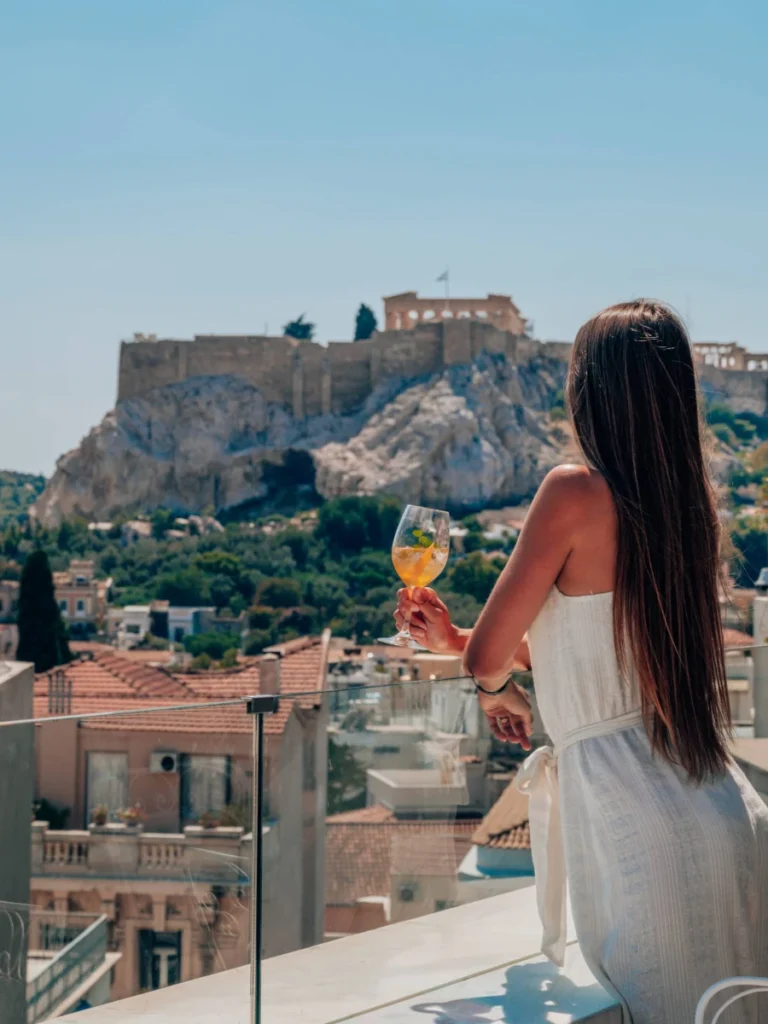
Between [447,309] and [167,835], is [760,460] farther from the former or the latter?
[167,835]

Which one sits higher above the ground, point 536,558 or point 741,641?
point 536,558

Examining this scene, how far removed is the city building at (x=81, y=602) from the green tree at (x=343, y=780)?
31.9m

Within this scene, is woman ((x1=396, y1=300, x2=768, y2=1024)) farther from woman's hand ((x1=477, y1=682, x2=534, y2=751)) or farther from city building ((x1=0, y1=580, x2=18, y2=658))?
city building ((x1=0, y1=580, x2=18, y2=658))

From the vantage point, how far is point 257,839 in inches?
48.8

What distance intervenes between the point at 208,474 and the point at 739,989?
128 feet

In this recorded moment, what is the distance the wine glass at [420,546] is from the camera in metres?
1.30

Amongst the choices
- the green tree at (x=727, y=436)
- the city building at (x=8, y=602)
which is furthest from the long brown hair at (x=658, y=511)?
the green tree at (x=727, y=436)

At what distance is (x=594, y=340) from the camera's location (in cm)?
109

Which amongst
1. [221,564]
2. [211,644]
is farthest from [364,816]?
[221,564]

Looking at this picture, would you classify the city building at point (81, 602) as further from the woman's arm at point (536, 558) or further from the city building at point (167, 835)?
the woman's arm at point (536, 558)

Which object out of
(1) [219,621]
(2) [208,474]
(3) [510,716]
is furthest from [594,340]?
(2) [208,474]

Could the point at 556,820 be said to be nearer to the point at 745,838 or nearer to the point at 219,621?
the point at 745,838

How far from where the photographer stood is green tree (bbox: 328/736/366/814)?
4.82ft

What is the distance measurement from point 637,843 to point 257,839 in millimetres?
392
